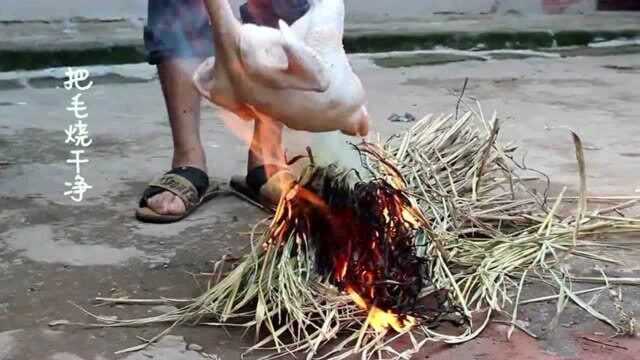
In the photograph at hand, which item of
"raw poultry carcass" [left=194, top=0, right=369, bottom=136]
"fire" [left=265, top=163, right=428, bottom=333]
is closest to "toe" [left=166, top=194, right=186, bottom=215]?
"fire" [left=265, top=163, right=428, bottom=333]

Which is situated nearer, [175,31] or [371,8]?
[175,31]

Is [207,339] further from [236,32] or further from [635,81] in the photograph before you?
[635,81]

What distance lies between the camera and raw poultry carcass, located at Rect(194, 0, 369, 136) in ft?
4.24

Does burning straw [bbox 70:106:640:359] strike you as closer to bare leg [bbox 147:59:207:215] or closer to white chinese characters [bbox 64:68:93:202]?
bare leg [bbox 147:59:207:215]

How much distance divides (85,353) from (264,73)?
47 cm

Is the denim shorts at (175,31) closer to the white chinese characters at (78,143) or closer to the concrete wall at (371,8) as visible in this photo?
the white chinese characters at (78,143)

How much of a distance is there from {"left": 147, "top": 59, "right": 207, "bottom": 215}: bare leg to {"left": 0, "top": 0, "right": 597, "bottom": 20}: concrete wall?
2744mm

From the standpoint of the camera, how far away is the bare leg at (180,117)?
6.82 ft

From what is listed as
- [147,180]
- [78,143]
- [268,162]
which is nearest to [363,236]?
[268,162]

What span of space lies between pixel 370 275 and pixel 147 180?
40.7 inches

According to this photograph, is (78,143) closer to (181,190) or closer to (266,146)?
(181,190)

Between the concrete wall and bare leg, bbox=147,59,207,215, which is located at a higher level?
bare leg, bbox=147,59,207,215

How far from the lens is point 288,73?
4.27ft

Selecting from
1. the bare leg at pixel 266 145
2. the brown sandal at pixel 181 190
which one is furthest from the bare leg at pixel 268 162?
the brown sandal at pixel 181 190
